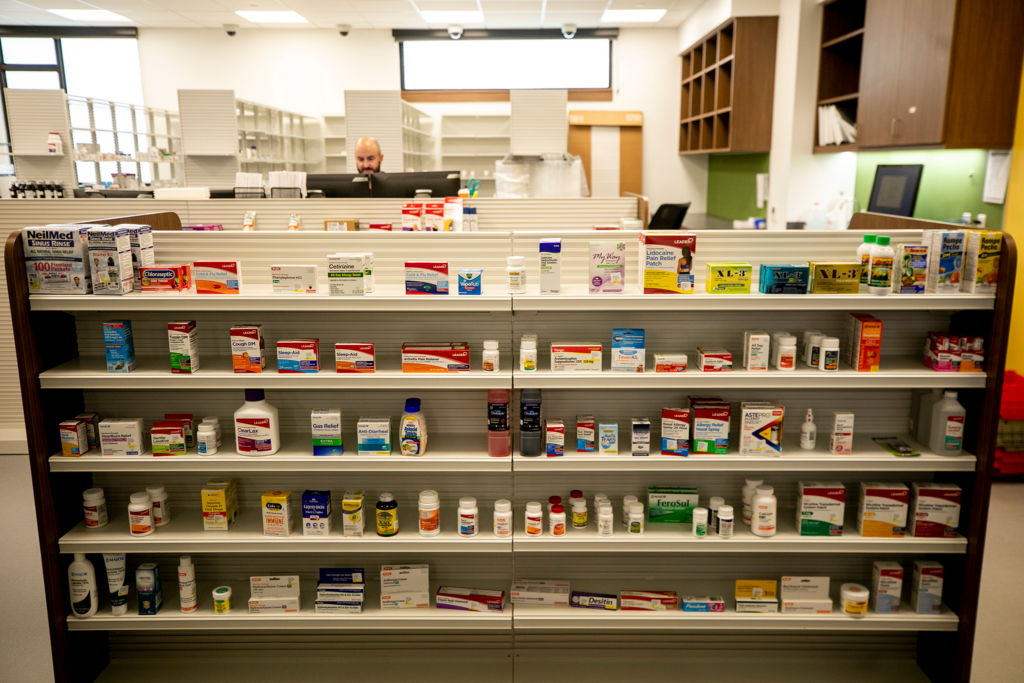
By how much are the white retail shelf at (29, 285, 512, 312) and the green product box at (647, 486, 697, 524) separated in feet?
3.01

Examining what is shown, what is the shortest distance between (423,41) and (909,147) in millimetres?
8126

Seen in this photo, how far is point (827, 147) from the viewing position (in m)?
5.52

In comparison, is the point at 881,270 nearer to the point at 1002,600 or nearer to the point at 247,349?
the point at 1002,600

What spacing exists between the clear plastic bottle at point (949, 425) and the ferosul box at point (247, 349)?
7.60ft

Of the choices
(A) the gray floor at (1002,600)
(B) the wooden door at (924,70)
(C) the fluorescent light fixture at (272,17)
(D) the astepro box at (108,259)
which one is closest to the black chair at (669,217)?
(B) the wooden door at (924,70)

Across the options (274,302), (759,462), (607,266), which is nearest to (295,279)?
(274,302)

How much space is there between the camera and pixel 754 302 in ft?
6.98

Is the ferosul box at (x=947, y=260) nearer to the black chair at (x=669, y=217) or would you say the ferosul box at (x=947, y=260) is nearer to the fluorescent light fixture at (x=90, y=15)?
the black chair at (x=669, y=217)

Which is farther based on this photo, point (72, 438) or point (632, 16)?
point (632, 16)

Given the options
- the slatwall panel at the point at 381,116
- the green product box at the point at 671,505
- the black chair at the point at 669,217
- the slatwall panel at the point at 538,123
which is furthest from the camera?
the slatwall panel at the point at 538,123

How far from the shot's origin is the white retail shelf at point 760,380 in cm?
216

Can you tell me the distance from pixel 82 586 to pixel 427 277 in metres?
1.63

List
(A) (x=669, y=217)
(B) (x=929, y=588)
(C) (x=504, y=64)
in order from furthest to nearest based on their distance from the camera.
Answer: (C) (x=504, y=64)
(A) (x=669, y=217)
(B) (x=929, y=588)

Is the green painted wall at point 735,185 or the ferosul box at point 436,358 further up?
the green painted wall at point 735,185
